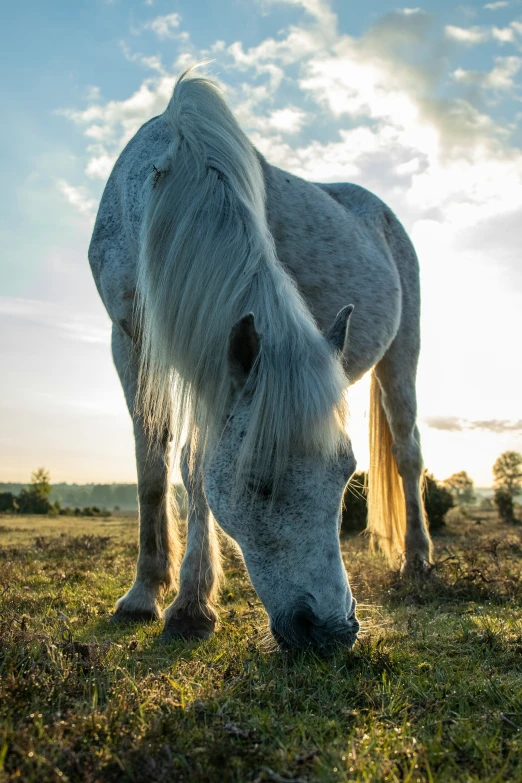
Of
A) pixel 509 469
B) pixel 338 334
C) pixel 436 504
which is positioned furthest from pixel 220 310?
pixel 509 469

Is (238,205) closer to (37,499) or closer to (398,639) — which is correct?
(398,639)

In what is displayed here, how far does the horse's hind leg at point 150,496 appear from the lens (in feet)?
14.4

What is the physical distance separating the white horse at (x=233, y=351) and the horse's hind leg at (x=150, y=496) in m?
0.01

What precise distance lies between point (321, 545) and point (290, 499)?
0.22 metres

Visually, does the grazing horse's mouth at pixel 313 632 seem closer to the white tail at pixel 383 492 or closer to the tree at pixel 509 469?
the white tail at pixel 383 492

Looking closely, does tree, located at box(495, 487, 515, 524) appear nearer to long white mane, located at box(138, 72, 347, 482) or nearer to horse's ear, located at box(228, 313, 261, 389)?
long white mane, located at box(138, 72, 347, 482)

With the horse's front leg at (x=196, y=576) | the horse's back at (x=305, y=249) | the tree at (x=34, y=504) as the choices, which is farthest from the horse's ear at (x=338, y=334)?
the tree at (x=34, y=504)

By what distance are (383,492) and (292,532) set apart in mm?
4150

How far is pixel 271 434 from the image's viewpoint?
8.13 feet

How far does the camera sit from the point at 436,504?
14.1 m

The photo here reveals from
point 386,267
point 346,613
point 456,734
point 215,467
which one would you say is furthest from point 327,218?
point 456,734

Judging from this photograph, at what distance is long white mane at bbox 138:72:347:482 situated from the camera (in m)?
2.51

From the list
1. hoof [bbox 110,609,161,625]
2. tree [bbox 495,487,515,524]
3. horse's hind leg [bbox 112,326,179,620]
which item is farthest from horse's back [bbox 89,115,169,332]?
tree [bbox 495,487,515,524]

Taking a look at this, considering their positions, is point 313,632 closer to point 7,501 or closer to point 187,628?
point 187,628
